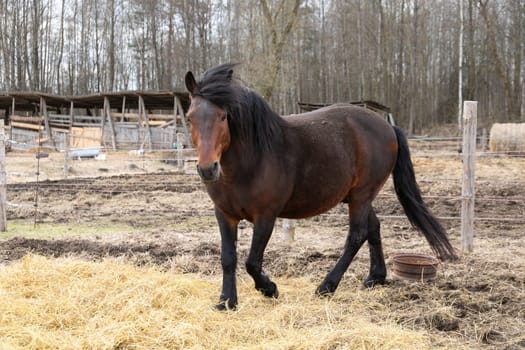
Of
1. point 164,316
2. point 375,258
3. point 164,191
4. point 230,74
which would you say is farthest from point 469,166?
point 164,191

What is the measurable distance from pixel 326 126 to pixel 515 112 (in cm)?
2509

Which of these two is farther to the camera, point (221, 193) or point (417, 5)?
point (417, 5)

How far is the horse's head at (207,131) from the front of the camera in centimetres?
270

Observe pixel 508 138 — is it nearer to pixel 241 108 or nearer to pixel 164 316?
pixel 241 108

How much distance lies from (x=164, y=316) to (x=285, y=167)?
1392mm

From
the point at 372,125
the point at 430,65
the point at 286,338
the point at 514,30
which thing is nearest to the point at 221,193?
the point at 286,338

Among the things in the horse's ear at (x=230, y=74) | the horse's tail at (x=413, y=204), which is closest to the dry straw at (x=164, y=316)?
the horse's tail at (x=413, y=204)

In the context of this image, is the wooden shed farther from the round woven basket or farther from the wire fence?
the round woven basket

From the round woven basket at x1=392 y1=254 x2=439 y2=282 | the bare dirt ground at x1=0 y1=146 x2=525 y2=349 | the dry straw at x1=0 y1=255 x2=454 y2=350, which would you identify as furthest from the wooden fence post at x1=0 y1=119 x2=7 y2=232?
the round woven basket at x1=392 y1=254 x2=439 y2=282

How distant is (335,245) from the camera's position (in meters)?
5.57

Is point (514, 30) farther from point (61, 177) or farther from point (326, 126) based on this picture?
point (326, 126)

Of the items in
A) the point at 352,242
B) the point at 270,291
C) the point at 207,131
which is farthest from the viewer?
the point at 352,242

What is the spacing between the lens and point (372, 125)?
3.98 metres

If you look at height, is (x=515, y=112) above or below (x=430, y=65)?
below
